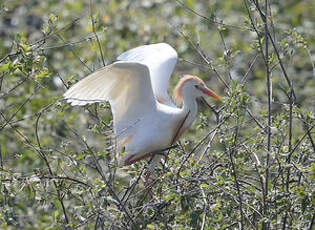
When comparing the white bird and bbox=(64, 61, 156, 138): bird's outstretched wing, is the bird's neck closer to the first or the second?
the white bird

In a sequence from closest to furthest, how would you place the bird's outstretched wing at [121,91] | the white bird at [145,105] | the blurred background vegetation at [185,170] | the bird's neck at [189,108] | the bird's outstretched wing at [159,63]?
the blurred background vegetation at [185,170]
the bird's outstretched wing at [121,91]
the white bird at [145,105]
the bird's neck at [189,108]
the bird's outstretched wing at [159,63]

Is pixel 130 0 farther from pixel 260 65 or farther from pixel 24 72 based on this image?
pixel 24 72

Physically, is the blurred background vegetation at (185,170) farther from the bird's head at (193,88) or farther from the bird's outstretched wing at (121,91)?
the bird's head at (193,88)

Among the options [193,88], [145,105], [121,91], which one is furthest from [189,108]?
Answer: [121,91]

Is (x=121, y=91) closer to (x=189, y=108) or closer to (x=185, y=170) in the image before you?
(x=189, y=108)

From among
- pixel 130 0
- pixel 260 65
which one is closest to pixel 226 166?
pixel 260 65

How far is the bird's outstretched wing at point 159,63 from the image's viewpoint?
172 inches

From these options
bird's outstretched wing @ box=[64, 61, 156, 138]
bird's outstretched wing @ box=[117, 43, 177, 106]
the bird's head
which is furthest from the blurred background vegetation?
bird's outstretched wing @ box=[117, 43, 177, 106]

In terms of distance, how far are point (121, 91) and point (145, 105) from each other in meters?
0.17

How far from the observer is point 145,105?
4.09 meters

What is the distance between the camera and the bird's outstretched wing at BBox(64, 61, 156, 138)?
145 inches

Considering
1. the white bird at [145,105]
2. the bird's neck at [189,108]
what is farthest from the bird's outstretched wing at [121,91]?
the bird's neck at [189,108]

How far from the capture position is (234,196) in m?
3.20

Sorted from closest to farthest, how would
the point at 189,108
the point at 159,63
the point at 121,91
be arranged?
the point at 121,91
the point at 189,108
the point at 159,63
